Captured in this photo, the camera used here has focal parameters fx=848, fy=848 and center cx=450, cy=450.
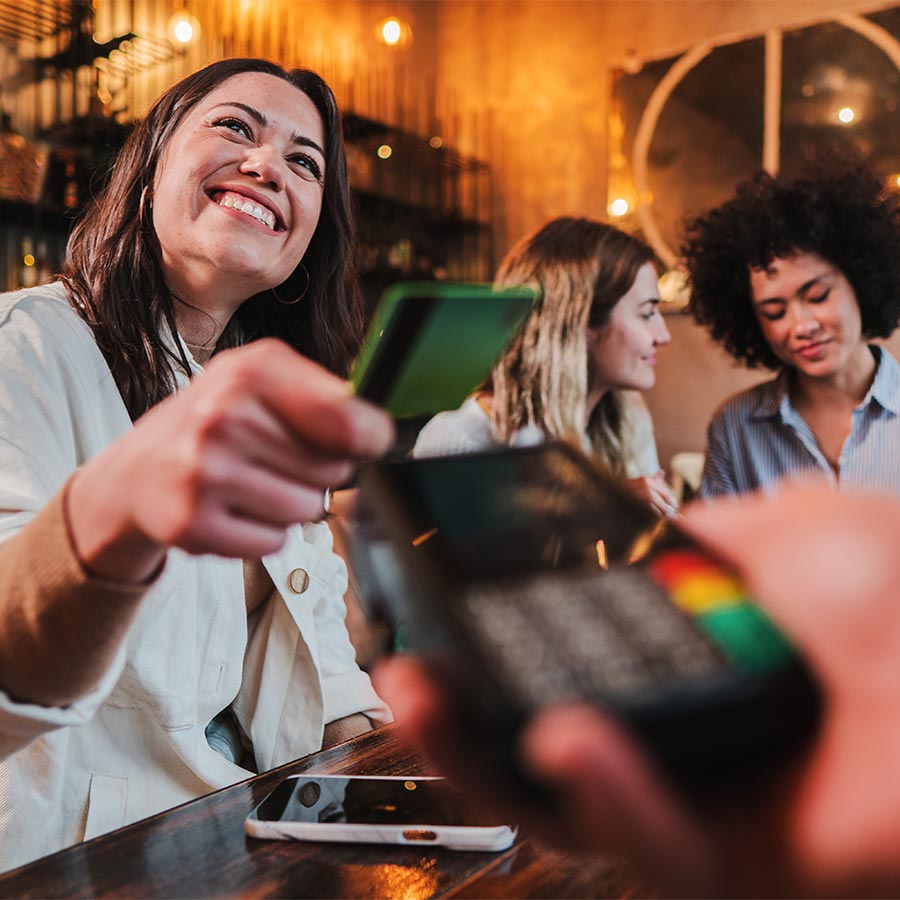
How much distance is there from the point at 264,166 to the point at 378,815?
0.82m

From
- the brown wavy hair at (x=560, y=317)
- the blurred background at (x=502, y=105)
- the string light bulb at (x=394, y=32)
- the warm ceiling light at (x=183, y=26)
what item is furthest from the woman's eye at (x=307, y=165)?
the string light bulb at (x=394, y=32)

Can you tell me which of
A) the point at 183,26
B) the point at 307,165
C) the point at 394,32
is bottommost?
the point at 307,165

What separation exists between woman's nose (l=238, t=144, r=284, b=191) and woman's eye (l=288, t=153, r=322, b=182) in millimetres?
60

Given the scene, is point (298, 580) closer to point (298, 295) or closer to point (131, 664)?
point (131, 664)

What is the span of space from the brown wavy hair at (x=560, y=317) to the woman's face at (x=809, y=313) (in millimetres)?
283

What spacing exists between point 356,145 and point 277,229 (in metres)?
2.78

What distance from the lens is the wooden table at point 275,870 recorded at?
19.5 inches

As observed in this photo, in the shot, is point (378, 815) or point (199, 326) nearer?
point (378, 815)

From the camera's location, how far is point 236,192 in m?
1.06

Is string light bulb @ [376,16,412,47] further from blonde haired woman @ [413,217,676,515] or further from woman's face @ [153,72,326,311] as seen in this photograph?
woman's face @ [153,72,326,311]

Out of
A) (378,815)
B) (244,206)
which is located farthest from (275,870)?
(244,206)

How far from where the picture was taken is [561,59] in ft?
12.9

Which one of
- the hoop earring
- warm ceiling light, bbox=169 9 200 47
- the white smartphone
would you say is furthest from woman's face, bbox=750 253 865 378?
warm ceiling light, bbox=169 9 200 47

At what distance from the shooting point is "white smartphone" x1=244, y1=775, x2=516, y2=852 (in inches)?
21.6
